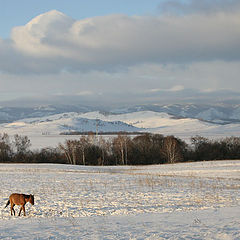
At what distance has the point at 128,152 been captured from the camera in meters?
83.2

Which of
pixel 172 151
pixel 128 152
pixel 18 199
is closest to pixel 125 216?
pixel 18 199

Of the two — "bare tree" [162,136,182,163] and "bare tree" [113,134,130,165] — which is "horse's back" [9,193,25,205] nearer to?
"bare tree" [162,136,182,163]

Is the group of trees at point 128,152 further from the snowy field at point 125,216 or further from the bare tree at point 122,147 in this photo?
the snowy field at point 125,216

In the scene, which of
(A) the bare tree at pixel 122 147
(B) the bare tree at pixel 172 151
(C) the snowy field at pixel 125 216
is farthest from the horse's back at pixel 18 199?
(A) the bare tree at pixel 122 147

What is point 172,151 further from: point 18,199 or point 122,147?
point 18,199

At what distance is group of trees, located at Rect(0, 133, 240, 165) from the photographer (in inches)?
3073

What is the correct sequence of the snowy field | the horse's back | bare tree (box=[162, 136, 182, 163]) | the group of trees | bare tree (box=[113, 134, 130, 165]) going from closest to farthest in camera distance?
the snowy field
the horse's back
bare tree (box=[162, 136, 182, 163])
the group of trees
bare tree (box=[113, 134, 130, 165])

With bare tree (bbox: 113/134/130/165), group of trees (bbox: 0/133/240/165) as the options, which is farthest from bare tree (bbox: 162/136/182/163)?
bare tree (bbox: 113/134/130/165)

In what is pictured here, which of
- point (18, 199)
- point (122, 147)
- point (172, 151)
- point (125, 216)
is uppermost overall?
point (18, 199)

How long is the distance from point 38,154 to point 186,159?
125 feet

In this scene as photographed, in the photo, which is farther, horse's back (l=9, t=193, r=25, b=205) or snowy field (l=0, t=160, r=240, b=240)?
horse's back (l=9, t=193, r=25, b=205)

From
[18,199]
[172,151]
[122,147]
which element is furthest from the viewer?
[122,147]

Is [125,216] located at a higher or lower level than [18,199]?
lower

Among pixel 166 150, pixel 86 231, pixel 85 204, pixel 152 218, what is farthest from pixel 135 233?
pixel 166 150
